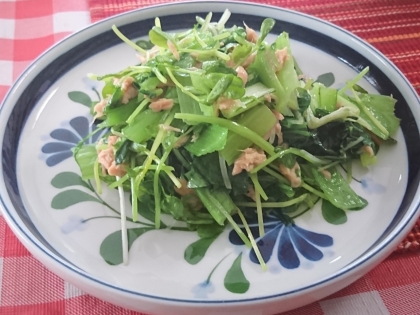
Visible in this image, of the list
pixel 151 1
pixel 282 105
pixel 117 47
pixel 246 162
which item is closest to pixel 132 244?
pixel 246 162

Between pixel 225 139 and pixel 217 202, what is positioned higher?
pixel 225 139

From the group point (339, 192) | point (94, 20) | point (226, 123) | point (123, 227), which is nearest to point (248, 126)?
point (226, 123)

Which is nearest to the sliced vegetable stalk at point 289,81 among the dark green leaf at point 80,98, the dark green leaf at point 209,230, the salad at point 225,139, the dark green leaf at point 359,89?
the salad at point 225,139

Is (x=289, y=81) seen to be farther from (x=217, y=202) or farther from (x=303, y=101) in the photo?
(x=217, y=202)

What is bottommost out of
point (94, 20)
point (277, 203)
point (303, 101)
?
point (277, 203)

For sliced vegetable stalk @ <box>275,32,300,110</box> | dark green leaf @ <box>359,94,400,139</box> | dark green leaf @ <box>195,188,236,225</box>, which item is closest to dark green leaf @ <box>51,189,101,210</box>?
dark green leaf @ <box>195,188,236,225</box>

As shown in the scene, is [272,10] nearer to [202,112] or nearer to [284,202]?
[202,112]
